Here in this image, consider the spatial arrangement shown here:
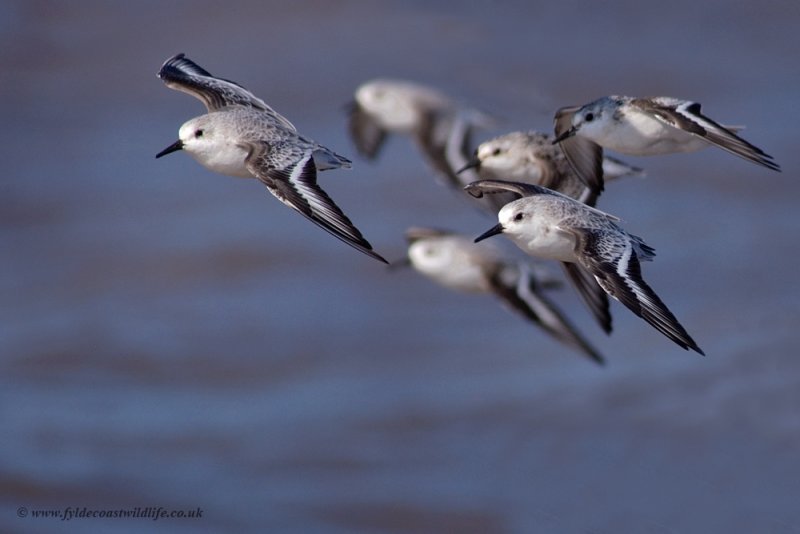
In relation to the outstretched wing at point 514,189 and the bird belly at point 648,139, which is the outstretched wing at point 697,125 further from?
the outstretched wing at point 514,189

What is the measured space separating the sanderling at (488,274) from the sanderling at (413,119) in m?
0.31

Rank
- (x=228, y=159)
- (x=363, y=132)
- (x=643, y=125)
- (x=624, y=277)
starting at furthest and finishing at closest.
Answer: (x=363, y=132)
(x=643, y=125)
(x=228, y=159)
(x=624, y=277)

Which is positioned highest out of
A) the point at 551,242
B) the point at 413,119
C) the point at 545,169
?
the point at 551,242

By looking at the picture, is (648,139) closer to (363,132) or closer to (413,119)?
(413,119)

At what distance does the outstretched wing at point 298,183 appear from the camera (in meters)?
3.74

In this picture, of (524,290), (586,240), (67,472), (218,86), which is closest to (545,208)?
(586,240)

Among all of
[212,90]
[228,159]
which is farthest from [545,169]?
[228,159]

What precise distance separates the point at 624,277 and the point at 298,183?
0.84 metres

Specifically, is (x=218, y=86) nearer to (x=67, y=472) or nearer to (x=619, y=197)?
(x=67, y=472)

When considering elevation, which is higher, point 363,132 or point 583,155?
point 583,155

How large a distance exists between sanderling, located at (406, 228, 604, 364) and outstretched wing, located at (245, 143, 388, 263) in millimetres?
2153

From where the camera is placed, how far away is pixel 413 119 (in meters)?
7.27

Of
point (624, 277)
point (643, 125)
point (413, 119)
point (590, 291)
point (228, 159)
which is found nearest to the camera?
point (624, 277)

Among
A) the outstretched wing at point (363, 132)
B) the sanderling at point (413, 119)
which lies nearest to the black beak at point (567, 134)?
the sanderling at point (413, 119)
